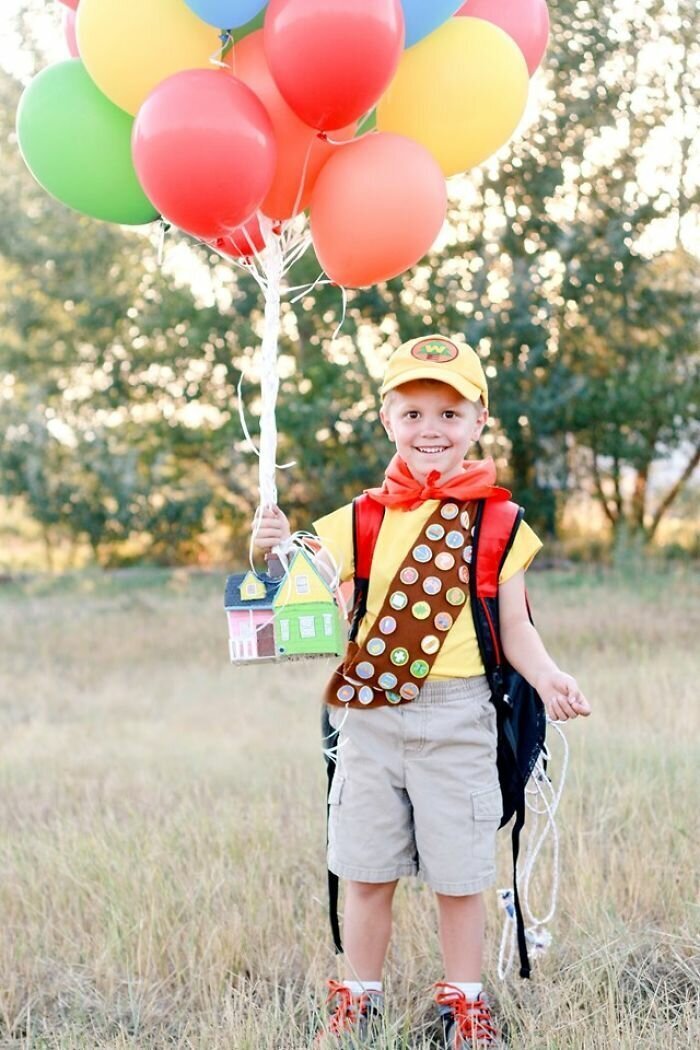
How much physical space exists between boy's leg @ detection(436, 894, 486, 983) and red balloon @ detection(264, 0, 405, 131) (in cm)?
166

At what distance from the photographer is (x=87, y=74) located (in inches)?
97.1

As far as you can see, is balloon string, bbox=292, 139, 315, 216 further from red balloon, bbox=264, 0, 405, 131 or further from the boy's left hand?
the boy's left hand

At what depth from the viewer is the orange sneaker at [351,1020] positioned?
2.25m

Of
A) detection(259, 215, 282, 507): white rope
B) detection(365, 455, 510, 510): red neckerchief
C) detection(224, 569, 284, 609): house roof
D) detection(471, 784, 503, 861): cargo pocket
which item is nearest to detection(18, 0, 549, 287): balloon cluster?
detection(259, 215, 282, 507): white rope

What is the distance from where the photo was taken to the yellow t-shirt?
90.6 inches

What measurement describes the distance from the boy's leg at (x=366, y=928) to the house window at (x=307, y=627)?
2.01 ft

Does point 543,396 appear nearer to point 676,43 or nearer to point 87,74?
point 676,43

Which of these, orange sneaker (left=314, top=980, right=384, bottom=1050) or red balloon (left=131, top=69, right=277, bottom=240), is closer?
red balloon (left=131, top=69, right=277, bottom=240)

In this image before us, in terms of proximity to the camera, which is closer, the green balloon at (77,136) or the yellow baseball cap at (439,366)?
the yellow baseball cap at (439,366)

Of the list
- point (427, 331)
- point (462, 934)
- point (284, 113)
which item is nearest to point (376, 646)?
point (462, 934)

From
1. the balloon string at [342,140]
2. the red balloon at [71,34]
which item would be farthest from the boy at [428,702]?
the red balloon at [71,34]

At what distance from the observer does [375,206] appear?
226 cm

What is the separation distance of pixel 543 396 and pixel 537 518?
174 cm

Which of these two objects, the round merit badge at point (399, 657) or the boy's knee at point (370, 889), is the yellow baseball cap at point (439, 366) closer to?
the round merit badge at point (399, 657)
